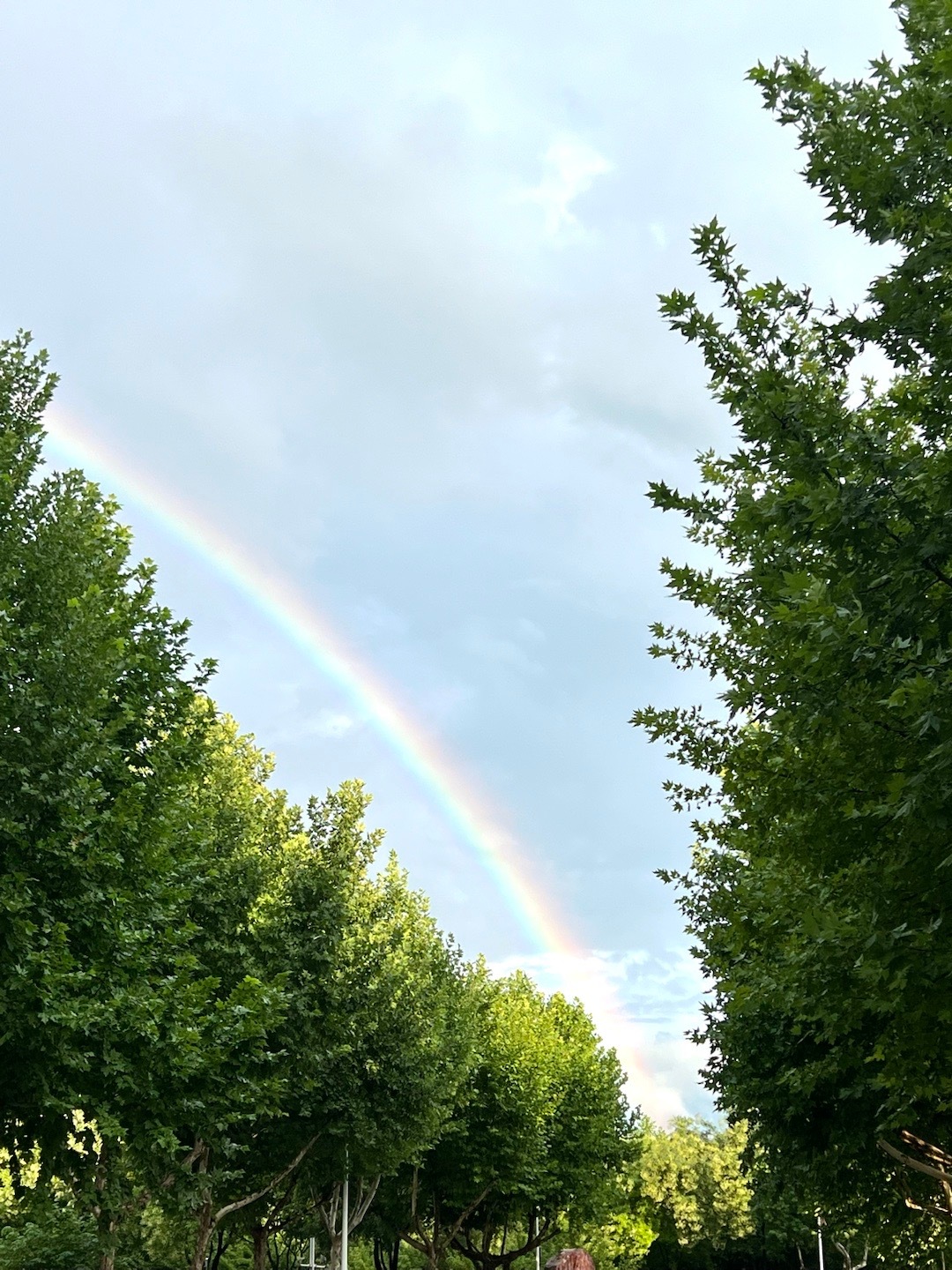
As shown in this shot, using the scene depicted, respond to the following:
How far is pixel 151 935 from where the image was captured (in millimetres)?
14516

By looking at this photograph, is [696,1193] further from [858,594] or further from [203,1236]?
[858,594]

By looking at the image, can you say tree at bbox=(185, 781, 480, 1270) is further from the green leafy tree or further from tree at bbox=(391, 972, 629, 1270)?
the green leafy tree

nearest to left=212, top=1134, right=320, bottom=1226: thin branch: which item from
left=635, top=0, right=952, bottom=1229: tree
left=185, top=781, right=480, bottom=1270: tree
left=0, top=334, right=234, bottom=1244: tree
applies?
left=185, top=781, right=480, bottom=1270: tree

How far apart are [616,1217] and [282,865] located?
4895 centimetres

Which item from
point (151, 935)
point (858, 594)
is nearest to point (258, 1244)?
point (151, 935)

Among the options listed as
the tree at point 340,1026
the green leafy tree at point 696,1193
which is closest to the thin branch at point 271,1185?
the tree at point 340,1026

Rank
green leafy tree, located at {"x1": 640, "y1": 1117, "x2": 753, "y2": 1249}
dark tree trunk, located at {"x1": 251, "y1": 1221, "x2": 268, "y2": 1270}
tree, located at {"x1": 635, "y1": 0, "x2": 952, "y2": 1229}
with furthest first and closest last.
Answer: green leafy tree, located at {"x1": 640, "y1": 1117, "x2": 753, "y2": 1249}
dark tree trunk, located at {"x1": 251, "y1": 1221, "x2": 268, "y2": 1270}
tree, located at {"x1": 635, "y1": 0, "x2": 952, "y2": 1229}

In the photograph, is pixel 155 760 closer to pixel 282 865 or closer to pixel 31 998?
pixel 31 998

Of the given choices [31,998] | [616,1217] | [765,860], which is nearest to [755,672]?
[765,860]

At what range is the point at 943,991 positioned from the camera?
784 cm

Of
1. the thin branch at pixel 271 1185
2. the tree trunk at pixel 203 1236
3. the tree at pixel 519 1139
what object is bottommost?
the tree trunk at pixel 203 1236

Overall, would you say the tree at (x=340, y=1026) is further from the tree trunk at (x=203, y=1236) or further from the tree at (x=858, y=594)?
the tree at (x=858, y=594)

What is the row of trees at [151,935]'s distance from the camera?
13523 mm

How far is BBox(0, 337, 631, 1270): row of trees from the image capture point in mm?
13523
